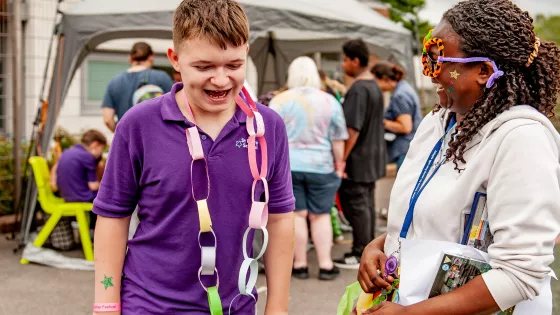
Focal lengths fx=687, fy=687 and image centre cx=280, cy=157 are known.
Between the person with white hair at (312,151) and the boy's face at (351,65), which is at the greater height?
the boy's face at (351,65)

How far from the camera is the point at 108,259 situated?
1.98 metres

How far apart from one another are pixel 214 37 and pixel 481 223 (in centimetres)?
85

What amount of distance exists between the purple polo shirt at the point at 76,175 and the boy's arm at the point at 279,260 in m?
4.91

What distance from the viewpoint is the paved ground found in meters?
5.41

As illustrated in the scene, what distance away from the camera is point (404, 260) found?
5.88 feet

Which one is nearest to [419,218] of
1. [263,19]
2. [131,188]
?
[131,188]

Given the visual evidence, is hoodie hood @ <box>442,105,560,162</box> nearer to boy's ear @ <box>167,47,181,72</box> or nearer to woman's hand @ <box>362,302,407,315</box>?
woman's hand @ <box>362,302,407,315</box>

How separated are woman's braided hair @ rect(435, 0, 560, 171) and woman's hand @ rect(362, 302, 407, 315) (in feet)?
1.28

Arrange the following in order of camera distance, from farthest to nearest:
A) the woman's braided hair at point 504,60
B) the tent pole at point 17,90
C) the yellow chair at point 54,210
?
the tent pole at point 17,90
the yellow chair at point 54,210
the woman's braided hair at point 504,60

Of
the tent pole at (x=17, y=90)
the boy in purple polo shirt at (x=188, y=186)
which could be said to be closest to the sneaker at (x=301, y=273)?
the tent pole at (x=17, y=90)

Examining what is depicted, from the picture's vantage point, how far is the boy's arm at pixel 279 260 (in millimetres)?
2109

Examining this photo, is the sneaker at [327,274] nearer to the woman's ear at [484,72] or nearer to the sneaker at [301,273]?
the sneaker at [301,273]

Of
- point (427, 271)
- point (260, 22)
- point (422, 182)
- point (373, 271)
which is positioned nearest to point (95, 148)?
point (260, 22)

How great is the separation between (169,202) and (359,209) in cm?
490
